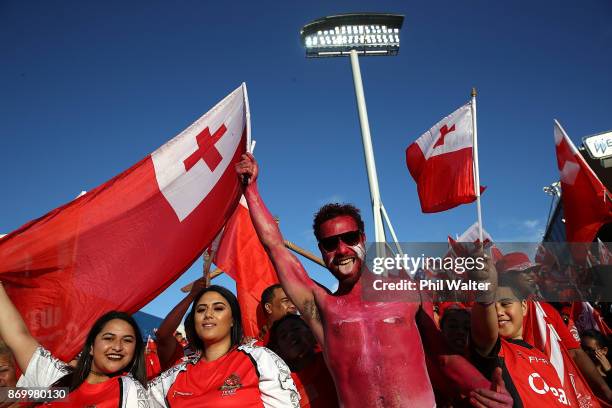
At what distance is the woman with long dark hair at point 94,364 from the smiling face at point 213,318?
449 millimetres

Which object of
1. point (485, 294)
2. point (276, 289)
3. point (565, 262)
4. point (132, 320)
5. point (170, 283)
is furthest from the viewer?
point (565, 262)

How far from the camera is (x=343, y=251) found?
112 inches

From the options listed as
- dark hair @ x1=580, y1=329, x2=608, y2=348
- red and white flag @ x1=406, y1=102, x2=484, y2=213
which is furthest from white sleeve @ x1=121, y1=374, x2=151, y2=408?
dark hair @ x1=580, y1=329, x2=608, y2=348

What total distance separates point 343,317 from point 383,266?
0.40 meters

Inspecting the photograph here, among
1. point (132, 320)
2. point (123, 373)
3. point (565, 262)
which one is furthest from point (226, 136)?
point (565, 262)

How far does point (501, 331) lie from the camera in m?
3.71

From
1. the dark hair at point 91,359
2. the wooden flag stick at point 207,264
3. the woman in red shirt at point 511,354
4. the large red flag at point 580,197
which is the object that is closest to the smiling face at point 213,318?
the dark hair at point 91,359

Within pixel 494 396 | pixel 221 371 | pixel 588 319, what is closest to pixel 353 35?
pixel 588 319

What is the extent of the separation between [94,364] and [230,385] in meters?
0.95

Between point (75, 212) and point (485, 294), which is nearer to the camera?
point (485, 294)

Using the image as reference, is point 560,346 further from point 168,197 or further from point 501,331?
point 168,197

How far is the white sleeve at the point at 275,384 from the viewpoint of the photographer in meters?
2.93

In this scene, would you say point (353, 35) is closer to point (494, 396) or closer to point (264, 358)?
point (264, 358)

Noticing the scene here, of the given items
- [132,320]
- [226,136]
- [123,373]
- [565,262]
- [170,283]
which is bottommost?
[123,373]
